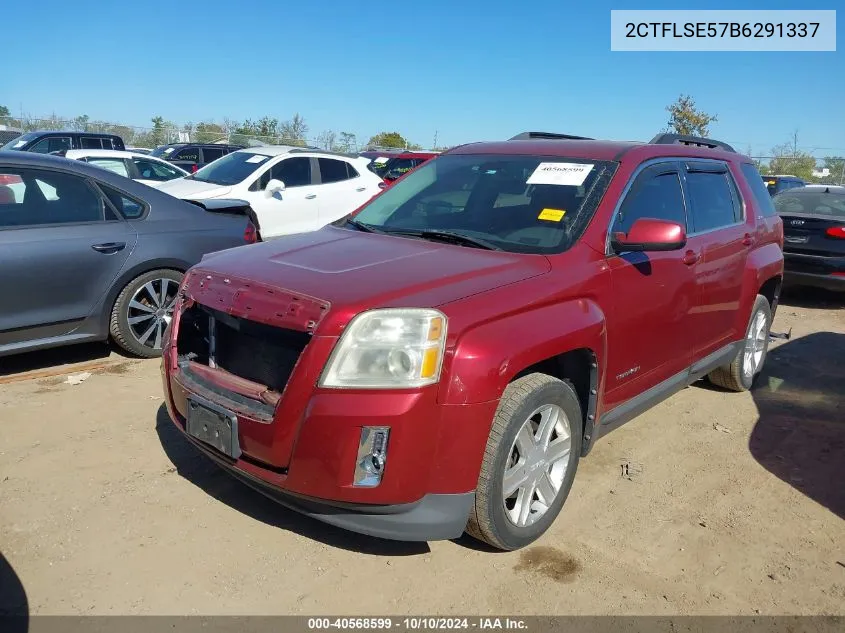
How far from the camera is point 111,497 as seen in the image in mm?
3469

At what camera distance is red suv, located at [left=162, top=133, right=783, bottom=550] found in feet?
8.71

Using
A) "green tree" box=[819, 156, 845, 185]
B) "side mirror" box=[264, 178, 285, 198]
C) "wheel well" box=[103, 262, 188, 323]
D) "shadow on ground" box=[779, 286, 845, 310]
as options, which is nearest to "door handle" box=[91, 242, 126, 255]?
"wheel well" box=[103, 262, 188, 323]

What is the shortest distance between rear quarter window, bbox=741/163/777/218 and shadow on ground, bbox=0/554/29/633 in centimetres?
523

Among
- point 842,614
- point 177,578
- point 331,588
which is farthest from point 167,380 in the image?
point 842,614

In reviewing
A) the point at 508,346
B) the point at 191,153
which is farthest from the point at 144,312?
the point at 191,153

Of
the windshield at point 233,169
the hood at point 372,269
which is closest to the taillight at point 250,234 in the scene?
the hood at point 372,269

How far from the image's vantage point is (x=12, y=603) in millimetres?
2697

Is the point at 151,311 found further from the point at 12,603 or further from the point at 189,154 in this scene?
the point at 189,154

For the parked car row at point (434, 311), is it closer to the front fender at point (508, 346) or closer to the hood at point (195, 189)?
the front fender at point (508, 346)

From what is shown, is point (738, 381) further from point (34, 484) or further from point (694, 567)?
point (34, 484)

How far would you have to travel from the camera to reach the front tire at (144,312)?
207 inches

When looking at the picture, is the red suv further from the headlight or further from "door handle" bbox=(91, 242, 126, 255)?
"door handle" bbox=(91, 242, 126, 255)

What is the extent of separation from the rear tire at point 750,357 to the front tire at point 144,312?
421 centimetres

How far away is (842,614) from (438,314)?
207cm
